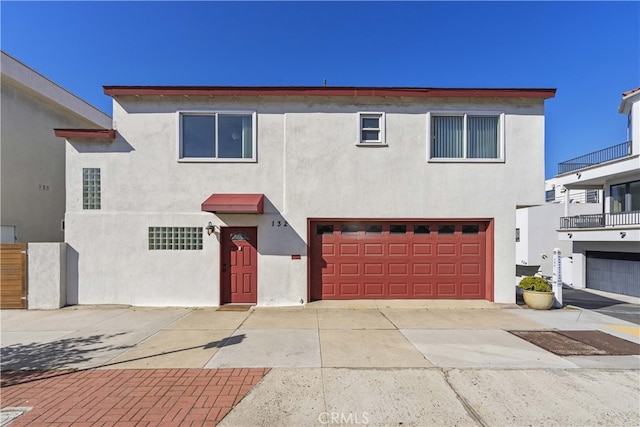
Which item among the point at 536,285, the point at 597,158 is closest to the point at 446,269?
the point at 536,285

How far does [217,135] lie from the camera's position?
360 inches

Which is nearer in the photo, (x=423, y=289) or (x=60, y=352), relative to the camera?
(x=60, y=352)

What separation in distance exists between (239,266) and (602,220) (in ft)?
64.1

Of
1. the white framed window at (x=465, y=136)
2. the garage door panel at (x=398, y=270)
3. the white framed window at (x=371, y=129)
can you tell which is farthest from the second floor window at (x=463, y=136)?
the garage door panel at (x=398, y=270)

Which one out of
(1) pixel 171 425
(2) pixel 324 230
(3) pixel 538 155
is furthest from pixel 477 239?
(1) pixel 171 425

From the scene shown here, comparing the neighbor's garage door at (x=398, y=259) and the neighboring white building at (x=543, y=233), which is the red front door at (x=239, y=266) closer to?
the neighbor's garage door at (x=398, y=259)

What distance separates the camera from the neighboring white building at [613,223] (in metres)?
13.9

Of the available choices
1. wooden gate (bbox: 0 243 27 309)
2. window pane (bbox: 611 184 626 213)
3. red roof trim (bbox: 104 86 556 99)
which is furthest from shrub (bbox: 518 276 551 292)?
wooden gate (bbox: 0 243 27 309)

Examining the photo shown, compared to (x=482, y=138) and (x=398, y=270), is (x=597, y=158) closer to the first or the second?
(x=482, y=138)

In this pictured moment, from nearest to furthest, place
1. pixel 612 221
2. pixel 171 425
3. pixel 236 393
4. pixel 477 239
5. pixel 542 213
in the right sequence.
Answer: pixel 171 425, pixel 236 393, pixel 477 239, pixel 612 221, pixel 542 213

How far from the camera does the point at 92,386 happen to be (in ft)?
14.2

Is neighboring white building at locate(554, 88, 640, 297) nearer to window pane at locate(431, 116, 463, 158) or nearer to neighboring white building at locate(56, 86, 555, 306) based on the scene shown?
neighboring white building at locate(56, 86, 555, 306)

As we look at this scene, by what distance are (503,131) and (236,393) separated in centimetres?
1000

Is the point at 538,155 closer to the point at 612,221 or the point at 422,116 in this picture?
the point at 422,116
